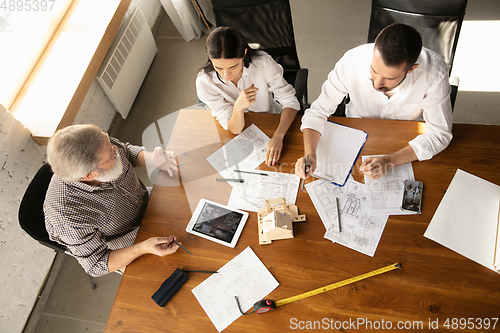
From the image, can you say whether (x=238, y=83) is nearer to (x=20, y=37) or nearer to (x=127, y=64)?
(x=127, y=64)

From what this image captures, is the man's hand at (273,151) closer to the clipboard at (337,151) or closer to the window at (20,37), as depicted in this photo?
the clipboard at (337,151)

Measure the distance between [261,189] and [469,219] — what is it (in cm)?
90

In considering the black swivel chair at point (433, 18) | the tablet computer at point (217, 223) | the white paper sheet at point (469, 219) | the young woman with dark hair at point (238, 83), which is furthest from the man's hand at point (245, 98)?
the white paper sheet at point (469, 219)

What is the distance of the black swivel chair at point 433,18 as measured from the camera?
1645mm

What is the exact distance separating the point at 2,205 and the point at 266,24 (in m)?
1.95

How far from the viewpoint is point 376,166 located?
148 centimetres

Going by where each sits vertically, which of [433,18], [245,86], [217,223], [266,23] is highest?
[433,18]

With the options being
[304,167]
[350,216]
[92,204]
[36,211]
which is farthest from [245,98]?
[36,211]

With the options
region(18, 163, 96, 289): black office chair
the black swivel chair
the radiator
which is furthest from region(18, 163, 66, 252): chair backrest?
the black swivel chair

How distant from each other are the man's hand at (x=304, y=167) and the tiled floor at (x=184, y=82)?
1420 mm

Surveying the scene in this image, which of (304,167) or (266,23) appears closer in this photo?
(304,167)

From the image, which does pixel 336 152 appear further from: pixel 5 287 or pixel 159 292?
pixel 5 287

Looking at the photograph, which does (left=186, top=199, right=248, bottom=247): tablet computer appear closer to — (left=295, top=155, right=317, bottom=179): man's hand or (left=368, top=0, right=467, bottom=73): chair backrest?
(left=295, top=155, right=317, bottom=179): man's hand

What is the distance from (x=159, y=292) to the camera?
1.34 meters
